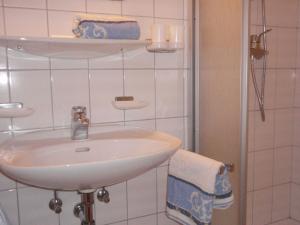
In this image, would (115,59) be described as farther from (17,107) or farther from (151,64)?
(17,107)

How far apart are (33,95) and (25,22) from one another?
0.30m

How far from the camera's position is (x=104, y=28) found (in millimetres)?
1179

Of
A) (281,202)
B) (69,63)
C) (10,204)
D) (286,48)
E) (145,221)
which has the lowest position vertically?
(281,202)

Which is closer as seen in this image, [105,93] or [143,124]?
[105,93]

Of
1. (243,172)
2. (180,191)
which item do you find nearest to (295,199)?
(243,172)

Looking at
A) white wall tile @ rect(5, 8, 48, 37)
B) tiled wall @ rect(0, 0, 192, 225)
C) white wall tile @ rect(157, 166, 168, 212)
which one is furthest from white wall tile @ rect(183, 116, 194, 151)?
white wall tile @ rect(5, 8, 48, 37)

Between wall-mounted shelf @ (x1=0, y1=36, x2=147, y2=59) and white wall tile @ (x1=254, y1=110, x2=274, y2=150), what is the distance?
106 cm

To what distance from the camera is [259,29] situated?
187cm

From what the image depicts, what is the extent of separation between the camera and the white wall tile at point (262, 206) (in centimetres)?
205

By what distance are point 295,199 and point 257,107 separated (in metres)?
0.76

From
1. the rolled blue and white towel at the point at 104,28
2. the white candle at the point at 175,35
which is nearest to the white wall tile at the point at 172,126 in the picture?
the white candle at the point at 175,35

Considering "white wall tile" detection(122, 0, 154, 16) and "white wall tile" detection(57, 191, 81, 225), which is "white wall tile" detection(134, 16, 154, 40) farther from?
"white wall tile" detection(57, 191, 81, 225)

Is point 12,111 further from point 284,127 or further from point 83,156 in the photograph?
point 284,127

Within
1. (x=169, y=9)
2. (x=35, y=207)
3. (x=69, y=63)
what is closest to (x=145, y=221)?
(x=35, y=207)
